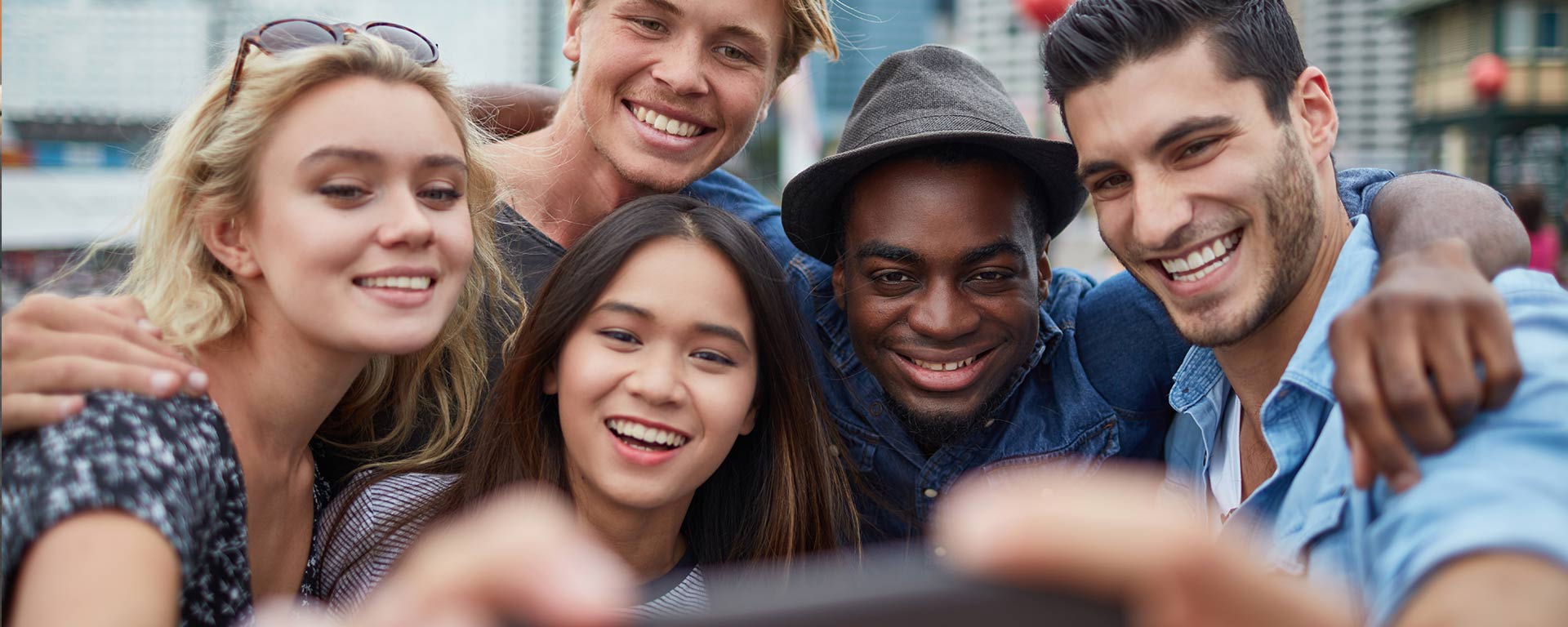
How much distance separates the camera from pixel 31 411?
184 centimetres

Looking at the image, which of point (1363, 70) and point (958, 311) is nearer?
point (958, 311)

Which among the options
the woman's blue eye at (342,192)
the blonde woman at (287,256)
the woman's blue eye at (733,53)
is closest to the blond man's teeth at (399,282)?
the blonde woman at (287,256)

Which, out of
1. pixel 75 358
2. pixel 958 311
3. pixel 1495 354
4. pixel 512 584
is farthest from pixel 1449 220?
pixel 75 358

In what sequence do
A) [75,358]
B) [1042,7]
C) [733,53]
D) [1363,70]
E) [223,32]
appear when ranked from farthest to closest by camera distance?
1. [1363,70]
2. [223,32]
3. [1042,7]
4. [733,53]
5. [75,358]

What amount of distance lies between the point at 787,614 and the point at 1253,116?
210cm

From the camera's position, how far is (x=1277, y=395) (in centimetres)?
235

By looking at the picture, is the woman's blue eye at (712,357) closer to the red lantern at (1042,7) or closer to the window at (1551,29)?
the red lantern at (1042,7)

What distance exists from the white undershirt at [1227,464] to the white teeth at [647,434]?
1.44 m

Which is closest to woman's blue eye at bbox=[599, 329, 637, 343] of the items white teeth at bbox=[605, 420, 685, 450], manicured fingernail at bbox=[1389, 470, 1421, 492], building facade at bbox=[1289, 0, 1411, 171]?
white teeth at bbox=[605, 420, 685, 450]

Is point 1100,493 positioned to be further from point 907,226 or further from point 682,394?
point 907,226

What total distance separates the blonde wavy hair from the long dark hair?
201 mm

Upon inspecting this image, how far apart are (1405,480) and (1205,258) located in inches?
42.8

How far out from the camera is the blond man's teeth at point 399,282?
239cm

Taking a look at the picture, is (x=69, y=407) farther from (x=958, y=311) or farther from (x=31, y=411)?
(x=958, y=311)
